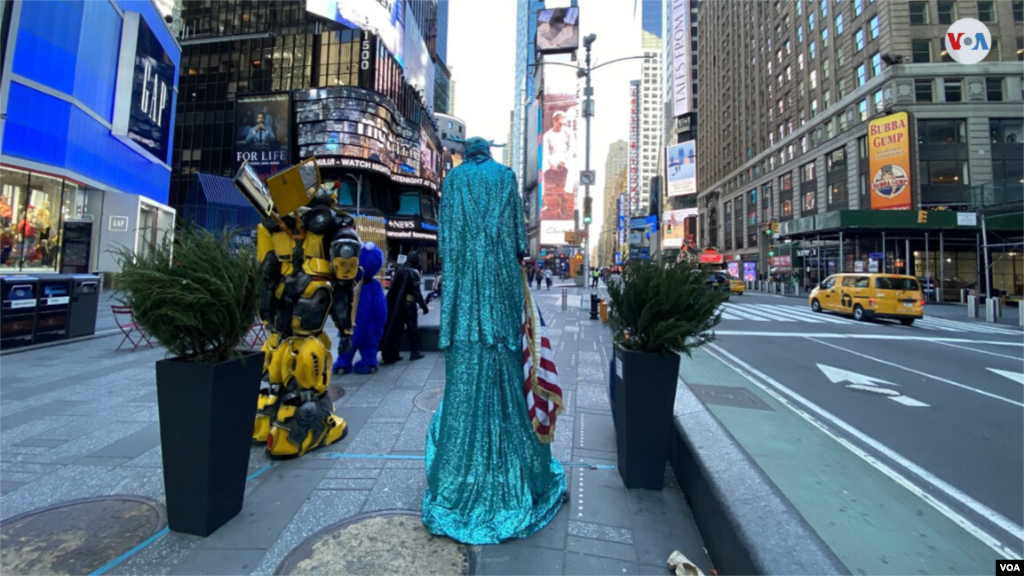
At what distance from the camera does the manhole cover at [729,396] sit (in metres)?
5.52

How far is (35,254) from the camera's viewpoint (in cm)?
1619

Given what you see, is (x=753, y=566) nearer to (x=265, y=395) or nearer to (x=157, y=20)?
(x=265, y=395)

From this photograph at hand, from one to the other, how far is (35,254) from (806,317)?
96.5 ft

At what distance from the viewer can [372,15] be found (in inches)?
1810

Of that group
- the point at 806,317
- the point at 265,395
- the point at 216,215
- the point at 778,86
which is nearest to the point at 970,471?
the point at 265,395

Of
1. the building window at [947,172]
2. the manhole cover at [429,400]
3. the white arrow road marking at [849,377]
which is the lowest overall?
the manhole cover at [429,400]

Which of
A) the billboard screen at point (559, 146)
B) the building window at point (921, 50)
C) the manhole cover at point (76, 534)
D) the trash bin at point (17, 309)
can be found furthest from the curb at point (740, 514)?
the billboard screen at point (559, 146)

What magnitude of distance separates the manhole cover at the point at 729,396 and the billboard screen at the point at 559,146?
6237 centimetres

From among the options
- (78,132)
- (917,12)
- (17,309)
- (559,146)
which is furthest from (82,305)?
(559,146)

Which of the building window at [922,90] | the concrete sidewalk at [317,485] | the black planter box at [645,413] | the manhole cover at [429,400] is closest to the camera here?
the concrete sidewalk at [317,485]

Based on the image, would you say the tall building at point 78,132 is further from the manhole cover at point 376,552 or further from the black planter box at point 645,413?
the black planter box at point 645,413

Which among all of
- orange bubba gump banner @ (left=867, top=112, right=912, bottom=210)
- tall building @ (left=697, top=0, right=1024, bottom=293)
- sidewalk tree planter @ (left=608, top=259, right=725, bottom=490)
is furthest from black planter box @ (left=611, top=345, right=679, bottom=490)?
orange bubba gump banner @ (left=867, top=112, right=912, bottom=210)

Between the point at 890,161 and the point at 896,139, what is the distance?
4.72 feet

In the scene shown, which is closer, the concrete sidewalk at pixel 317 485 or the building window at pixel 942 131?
the concrete sidewalk at pixel 317 485
